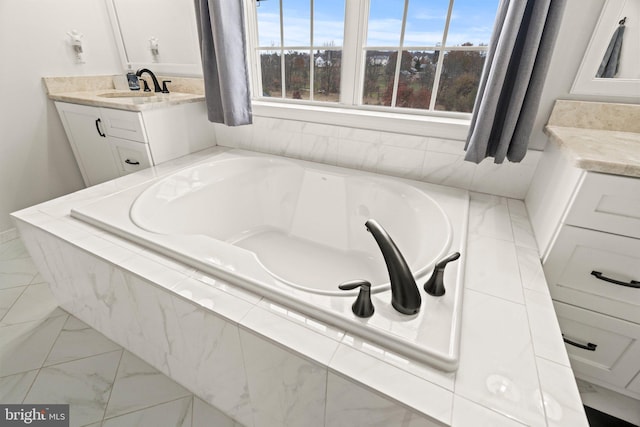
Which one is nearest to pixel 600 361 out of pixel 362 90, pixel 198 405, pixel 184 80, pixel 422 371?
pixel 422 371

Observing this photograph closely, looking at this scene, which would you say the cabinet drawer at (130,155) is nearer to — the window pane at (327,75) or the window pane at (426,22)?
the window pane at (327,75)

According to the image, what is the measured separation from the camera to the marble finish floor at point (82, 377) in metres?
1.05

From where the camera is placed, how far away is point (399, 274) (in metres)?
0.71

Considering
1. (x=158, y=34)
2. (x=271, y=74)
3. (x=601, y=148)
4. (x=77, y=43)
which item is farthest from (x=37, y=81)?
(x=601, y=148)

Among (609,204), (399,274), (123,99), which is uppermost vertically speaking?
(123,99)

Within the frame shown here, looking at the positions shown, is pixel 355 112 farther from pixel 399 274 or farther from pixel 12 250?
pixel 12 250

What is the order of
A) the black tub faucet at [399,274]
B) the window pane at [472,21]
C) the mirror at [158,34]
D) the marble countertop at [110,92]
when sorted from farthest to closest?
the mirror at [158,34], the marble countertop at [110,92], the window pane at [472,21], the black tub faucet at [399,274]

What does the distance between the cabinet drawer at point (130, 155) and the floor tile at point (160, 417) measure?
1.27 meters

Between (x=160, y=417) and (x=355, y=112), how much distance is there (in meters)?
1.63

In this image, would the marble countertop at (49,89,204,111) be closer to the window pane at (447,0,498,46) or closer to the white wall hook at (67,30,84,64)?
the white wall hook at (67,30,84,64)

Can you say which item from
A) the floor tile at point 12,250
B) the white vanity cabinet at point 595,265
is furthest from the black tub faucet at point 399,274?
the floor tile at point 12,250

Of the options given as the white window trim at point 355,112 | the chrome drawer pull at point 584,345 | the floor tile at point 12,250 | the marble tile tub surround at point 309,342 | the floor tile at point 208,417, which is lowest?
the floor tile at point 208,417

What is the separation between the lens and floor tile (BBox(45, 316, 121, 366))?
4.08 ft

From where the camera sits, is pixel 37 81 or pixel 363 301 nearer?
pixel 363 301
